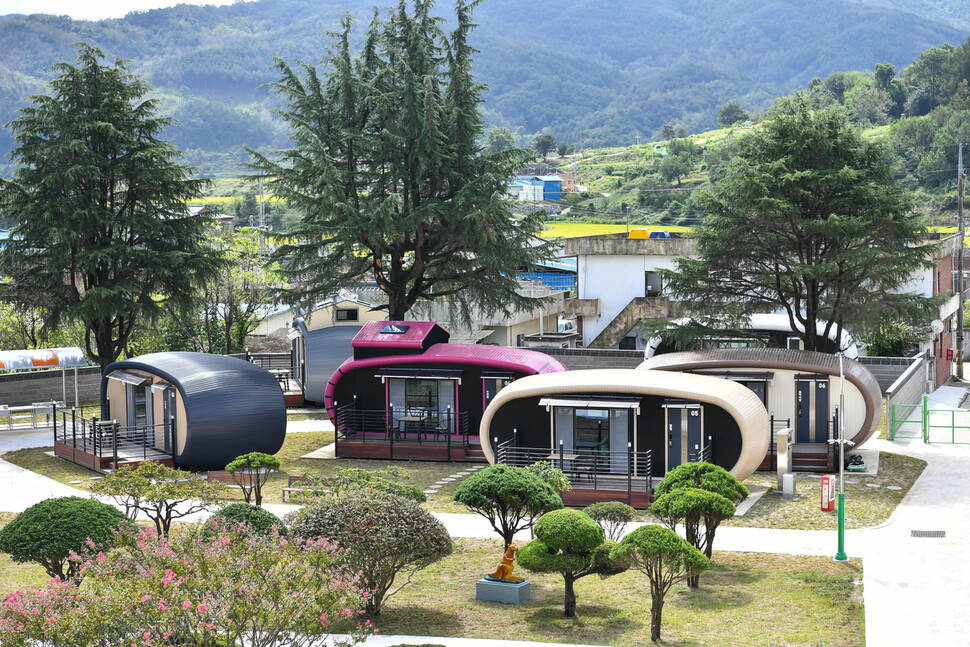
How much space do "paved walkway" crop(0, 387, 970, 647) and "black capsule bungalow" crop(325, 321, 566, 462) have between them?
764cm

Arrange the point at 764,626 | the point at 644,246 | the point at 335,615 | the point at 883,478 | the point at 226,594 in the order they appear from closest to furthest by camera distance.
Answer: the point at 226,594
the point at 335,615
the point at 764,626
the point at 883,478
the point at 644,246

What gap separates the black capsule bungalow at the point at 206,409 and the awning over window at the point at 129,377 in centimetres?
5

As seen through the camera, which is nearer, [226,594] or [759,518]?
[226,594]

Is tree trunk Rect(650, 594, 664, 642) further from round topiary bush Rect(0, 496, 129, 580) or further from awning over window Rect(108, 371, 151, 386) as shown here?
awning over window Rect(108, 371, 151, 386)

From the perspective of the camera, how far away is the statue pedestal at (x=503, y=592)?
20.4 m

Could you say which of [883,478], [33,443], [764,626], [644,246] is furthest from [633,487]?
[644,246]

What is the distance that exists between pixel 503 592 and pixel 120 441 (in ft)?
61.0

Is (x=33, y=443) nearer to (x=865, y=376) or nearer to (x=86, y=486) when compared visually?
(x=86, y=486)

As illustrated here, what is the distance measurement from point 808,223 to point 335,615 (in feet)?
80.4

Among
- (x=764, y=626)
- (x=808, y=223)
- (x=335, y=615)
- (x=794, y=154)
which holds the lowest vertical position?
(x=764, y=626)

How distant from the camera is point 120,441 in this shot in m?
35.1

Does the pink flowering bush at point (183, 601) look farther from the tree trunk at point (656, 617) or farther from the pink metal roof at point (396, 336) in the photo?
the pink metal roof at point (396, 336)

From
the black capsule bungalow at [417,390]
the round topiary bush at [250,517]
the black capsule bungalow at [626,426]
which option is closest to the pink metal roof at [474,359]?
the black capsule bungalow at [417,390]

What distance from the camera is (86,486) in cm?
3120
